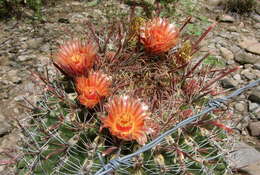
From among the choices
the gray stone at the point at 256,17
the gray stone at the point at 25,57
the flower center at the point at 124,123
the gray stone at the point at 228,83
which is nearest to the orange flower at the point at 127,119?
the flower center at the point at 124,123

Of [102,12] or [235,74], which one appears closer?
[235,74]

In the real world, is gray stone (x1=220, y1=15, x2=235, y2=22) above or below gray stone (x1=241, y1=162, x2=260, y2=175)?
above

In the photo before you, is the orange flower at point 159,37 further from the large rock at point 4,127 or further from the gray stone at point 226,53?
the gray stone at point 226,53

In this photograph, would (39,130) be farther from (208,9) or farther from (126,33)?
(208,9)

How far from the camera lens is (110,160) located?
134 cm

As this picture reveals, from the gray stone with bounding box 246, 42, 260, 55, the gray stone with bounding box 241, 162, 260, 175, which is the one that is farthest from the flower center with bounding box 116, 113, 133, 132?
the gray stone with bounding box 246, 42, 260, 55

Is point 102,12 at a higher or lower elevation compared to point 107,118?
lower

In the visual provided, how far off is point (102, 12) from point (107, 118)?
302cm

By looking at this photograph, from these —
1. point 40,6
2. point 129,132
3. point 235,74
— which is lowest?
point 235,74

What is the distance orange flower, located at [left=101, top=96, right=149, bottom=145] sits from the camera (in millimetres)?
1318

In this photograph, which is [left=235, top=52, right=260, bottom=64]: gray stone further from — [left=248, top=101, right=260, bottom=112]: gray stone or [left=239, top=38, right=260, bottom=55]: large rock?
[left=248, top=101, right=260, bottom=112]: gray stone

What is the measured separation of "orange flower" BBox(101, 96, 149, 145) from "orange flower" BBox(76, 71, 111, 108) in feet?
0.26

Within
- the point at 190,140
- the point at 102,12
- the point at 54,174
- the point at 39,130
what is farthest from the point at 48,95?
the point at 102,12

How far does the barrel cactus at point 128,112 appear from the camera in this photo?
137 centimetres
